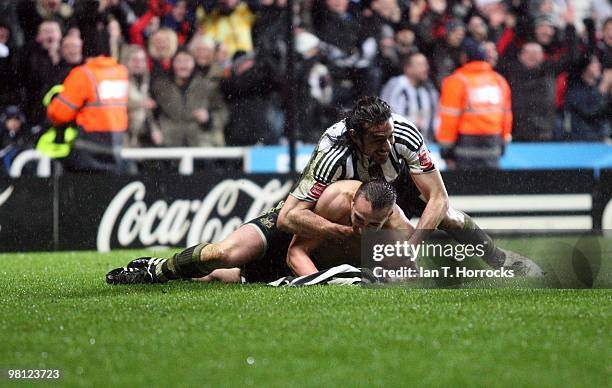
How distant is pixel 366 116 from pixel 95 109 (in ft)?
17.6

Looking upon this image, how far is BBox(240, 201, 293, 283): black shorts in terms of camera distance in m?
7.26

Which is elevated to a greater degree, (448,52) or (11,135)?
(448,52)

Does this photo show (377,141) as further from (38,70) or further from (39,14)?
(39,14)

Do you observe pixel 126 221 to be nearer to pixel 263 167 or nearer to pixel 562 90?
pixel 263 167

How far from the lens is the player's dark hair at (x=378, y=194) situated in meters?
6.50

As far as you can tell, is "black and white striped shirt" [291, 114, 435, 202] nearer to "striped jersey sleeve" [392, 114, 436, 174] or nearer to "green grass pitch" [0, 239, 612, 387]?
"striped jersey sleeve" [392, 114, 436, 174]

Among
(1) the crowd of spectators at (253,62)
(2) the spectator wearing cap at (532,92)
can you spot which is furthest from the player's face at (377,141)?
(2) the spectator wearing cap at (532,92)

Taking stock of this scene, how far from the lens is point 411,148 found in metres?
7.09

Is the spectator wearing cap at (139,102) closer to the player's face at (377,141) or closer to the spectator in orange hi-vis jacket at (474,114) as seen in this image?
the spectator in orange hi-vis jacket at (474,114)

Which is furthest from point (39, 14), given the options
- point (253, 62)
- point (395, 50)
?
point (395, 50)

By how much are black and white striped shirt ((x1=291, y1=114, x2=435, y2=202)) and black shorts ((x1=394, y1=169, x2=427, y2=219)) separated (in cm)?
53

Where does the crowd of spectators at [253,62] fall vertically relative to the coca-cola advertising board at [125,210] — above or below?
above

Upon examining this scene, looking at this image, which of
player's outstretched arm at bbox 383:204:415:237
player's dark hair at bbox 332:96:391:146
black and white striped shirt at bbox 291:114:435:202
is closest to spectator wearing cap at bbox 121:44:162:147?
black and white striped shirt at bbox 291:114:435:202

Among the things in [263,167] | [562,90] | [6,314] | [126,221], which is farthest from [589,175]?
[6,314]
